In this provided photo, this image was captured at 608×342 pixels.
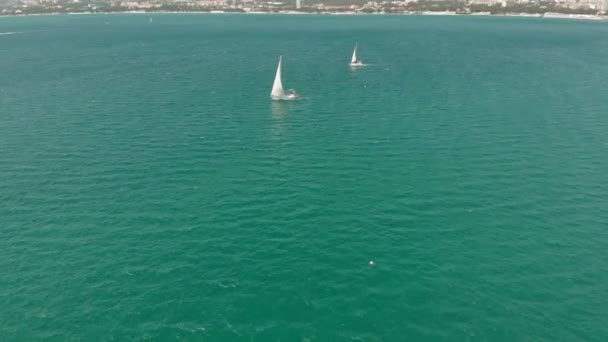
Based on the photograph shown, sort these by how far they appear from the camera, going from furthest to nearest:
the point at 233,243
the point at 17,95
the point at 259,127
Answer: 1. the point at 17,95
2. the point at 259,127
3. the point at 233,243

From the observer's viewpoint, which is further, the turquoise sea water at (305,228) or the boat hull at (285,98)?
the boat hull at (285,98)

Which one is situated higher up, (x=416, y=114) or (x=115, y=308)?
(x=416, y=114)

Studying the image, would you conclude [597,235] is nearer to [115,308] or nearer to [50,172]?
[115,308]

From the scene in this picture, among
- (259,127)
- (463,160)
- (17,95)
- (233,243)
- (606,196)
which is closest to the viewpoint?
(233,243)

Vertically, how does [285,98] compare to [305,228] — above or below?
above

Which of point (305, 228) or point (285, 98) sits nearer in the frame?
point (305, 228)

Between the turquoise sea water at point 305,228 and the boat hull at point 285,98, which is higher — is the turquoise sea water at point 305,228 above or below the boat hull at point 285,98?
below

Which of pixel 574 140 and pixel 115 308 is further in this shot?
pixel 574 140

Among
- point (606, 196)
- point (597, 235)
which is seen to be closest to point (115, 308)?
point (597, 235)

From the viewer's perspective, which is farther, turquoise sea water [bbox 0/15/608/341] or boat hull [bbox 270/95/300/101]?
boat hull [bbox 270/95/300/101]

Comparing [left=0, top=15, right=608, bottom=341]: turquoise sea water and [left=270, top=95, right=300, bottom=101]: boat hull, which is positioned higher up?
[left=270, top=95, right=300, bottom=101]: boat hull
